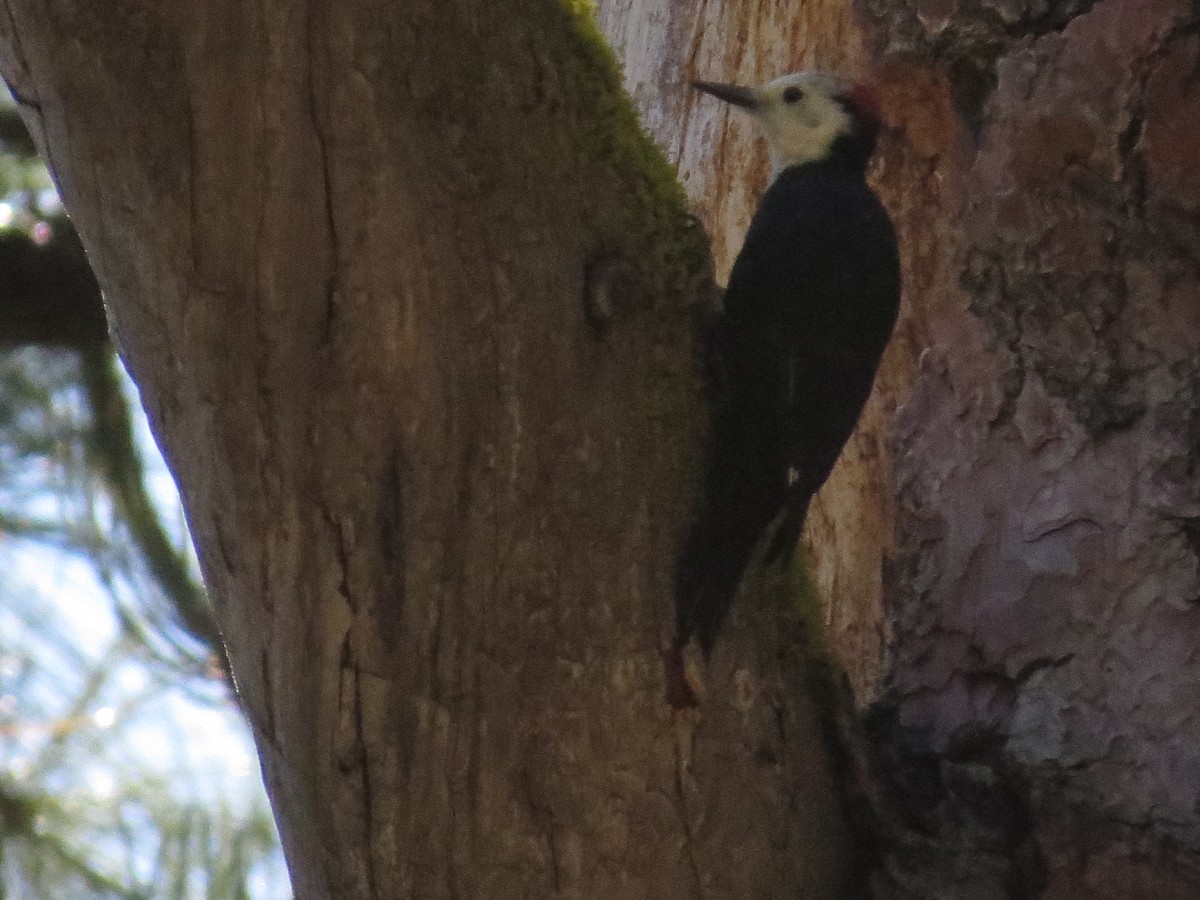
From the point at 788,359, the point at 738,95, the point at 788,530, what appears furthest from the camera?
the point at 738,95

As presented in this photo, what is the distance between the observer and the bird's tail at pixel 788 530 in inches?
57.8

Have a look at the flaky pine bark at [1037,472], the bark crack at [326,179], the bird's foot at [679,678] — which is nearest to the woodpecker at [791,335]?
the bird's foot at [679,678]

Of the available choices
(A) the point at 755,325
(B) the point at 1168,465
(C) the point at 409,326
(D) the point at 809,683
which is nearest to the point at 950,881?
(D) the point at 809,683

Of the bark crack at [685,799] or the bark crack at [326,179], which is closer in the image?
the bark crack at [326,179]

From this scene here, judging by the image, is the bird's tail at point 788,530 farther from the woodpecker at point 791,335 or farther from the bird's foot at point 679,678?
the bird's foot at point 679,678

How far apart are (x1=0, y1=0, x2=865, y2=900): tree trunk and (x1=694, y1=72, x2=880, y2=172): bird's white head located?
2.11 ft

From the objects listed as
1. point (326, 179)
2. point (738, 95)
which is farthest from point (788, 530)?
point (738, 95)

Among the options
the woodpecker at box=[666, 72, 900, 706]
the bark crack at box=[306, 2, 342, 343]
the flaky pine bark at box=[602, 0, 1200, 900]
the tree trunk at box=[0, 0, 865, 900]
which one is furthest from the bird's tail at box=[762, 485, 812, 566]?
the bark crack at box=[306, 2, 342, 343]

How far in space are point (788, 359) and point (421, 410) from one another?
0.56 meters

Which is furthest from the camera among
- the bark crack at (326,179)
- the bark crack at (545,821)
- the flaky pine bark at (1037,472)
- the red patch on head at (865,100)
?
the red patch on head at (865,100)

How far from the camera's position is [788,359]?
63.4 inches

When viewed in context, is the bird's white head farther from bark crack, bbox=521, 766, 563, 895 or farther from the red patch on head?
bark crack, bbox=521, 766, 563, 895

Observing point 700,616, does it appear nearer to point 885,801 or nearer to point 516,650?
point 516,650

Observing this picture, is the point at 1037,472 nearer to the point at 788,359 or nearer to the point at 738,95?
the point at 788,359
